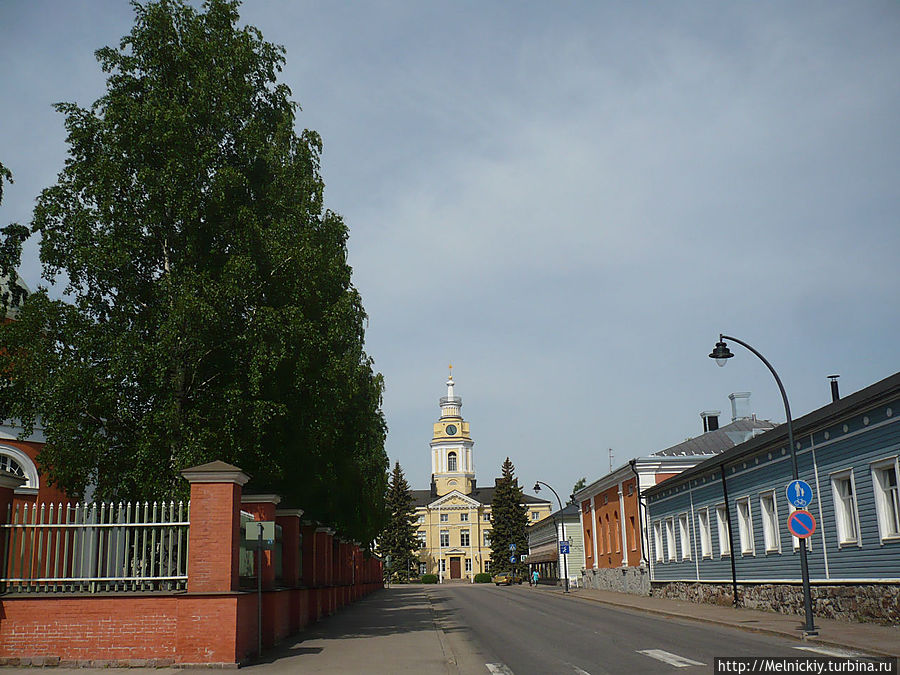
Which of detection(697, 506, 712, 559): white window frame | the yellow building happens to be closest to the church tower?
the yellow building

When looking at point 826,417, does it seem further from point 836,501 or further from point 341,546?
point 341,546

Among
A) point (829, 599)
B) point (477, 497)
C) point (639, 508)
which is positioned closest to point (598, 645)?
point (829, 599)

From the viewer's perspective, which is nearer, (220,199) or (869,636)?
(869,636)

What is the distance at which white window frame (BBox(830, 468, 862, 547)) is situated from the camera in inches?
790

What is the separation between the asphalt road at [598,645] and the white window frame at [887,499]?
13.0 ft

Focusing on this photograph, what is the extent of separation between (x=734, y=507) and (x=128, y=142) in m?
22.3

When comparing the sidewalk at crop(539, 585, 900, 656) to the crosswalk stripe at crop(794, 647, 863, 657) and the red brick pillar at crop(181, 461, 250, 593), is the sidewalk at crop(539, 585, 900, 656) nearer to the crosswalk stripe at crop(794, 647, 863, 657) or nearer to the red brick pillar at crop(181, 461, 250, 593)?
the crosswalk stripe at crop(794, 647, 863, 657)

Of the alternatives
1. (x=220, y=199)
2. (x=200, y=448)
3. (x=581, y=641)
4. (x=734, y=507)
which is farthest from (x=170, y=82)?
(x=734, y=507)

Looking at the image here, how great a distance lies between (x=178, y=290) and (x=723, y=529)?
859 inches

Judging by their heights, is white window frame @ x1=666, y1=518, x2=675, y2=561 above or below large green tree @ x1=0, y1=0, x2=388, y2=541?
below

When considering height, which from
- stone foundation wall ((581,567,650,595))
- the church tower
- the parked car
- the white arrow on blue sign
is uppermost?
the church tower

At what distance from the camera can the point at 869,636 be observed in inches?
624

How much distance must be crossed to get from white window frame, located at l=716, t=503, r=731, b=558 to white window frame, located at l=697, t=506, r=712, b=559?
95 centimetres

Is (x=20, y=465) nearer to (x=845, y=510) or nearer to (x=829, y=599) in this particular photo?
(x=829, y=599)
